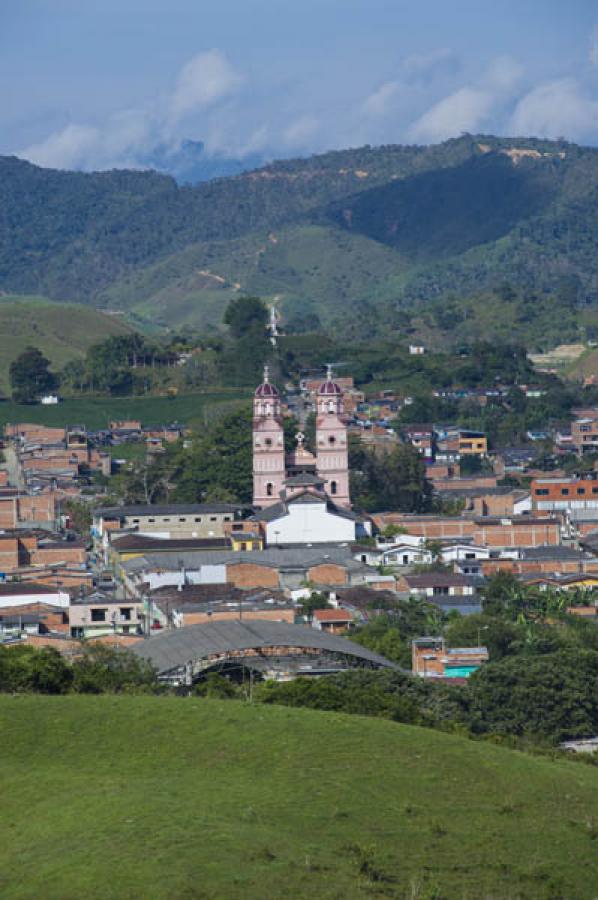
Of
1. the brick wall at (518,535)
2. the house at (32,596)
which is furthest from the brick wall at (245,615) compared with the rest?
the brick wall at (518,535)

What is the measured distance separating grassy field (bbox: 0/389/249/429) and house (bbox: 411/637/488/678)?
46.4m

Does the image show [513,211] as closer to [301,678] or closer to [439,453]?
[439,453]

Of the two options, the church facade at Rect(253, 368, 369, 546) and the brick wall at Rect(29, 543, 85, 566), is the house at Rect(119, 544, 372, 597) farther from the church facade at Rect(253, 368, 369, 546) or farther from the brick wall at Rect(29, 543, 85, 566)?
the church facade at Rect(253, 368, 369, 546)

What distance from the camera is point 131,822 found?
2044 centimetres

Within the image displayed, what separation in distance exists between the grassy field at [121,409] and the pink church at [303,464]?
71.3 feet

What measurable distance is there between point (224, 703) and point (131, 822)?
6334 millimetres

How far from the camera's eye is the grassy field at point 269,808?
63.4 ft

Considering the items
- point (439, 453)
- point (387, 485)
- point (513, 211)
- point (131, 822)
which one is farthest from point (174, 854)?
point (513, 211)

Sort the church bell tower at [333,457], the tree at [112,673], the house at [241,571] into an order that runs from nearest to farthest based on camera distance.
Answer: the tree at [112,673]
the house at [241,571]
the church bell tower at [333,457]

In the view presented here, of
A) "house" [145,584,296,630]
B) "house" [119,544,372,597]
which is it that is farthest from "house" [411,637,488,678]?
"house" [119,544,372,597]

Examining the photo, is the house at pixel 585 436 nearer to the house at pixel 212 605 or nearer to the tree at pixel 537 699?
the house at pixel 212 605

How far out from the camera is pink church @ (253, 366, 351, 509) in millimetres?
62875

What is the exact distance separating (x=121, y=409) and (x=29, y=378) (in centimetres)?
494

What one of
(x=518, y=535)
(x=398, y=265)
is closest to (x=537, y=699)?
(x=518, y=535)
